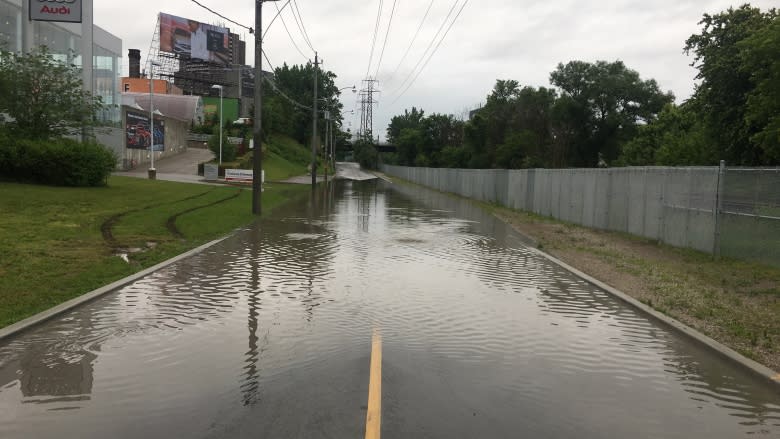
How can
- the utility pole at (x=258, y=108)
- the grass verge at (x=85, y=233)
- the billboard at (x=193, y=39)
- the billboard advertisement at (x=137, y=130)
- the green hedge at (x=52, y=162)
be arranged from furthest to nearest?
the billboard at (x=193, y=39) → the billboard advertisement at (x=137, y=130) → the green hedge at (x=52, y=162) → the utility pole at (x=258, y=108) → the grass verge at (x=85, y=233)

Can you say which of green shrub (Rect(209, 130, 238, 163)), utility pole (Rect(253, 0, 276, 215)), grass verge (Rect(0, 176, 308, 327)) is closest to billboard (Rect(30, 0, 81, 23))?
grass verge (Rect(0, 176, 308, 327))

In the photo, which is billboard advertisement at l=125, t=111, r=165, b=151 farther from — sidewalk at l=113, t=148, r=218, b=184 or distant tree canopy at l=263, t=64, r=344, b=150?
distant tree canopy at l=263, t=64, r=344, b=150

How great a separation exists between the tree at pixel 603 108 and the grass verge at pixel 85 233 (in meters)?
53.9

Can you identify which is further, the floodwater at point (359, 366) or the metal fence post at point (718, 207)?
the metal fence post at point (718, 207)

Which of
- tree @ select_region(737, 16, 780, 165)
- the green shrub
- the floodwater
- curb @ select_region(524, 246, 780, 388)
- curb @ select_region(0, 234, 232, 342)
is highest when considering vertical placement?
tree @ select_region(737, 16, 780, 165)

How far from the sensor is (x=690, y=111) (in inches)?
1332

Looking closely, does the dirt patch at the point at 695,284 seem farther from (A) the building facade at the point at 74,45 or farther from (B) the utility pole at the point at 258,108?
(A) the building facade at the point at 74,45

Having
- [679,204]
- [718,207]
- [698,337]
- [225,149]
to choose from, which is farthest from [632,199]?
[225,149]

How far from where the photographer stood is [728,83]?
30234mm

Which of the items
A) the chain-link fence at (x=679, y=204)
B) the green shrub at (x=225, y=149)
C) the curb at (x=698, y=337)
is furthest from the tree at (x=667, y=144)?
the green shrub at (x=225, y=149)

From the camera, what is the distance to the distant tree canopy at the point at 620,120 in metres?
30.6

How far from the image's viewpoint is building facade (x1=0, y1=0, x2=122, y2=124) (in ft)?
130

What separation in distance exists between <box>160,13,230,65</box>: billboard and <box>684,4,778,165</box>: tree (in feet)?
290

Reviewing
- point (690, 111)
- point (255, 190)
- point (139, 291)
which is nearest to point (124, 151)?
point (255, 190)
